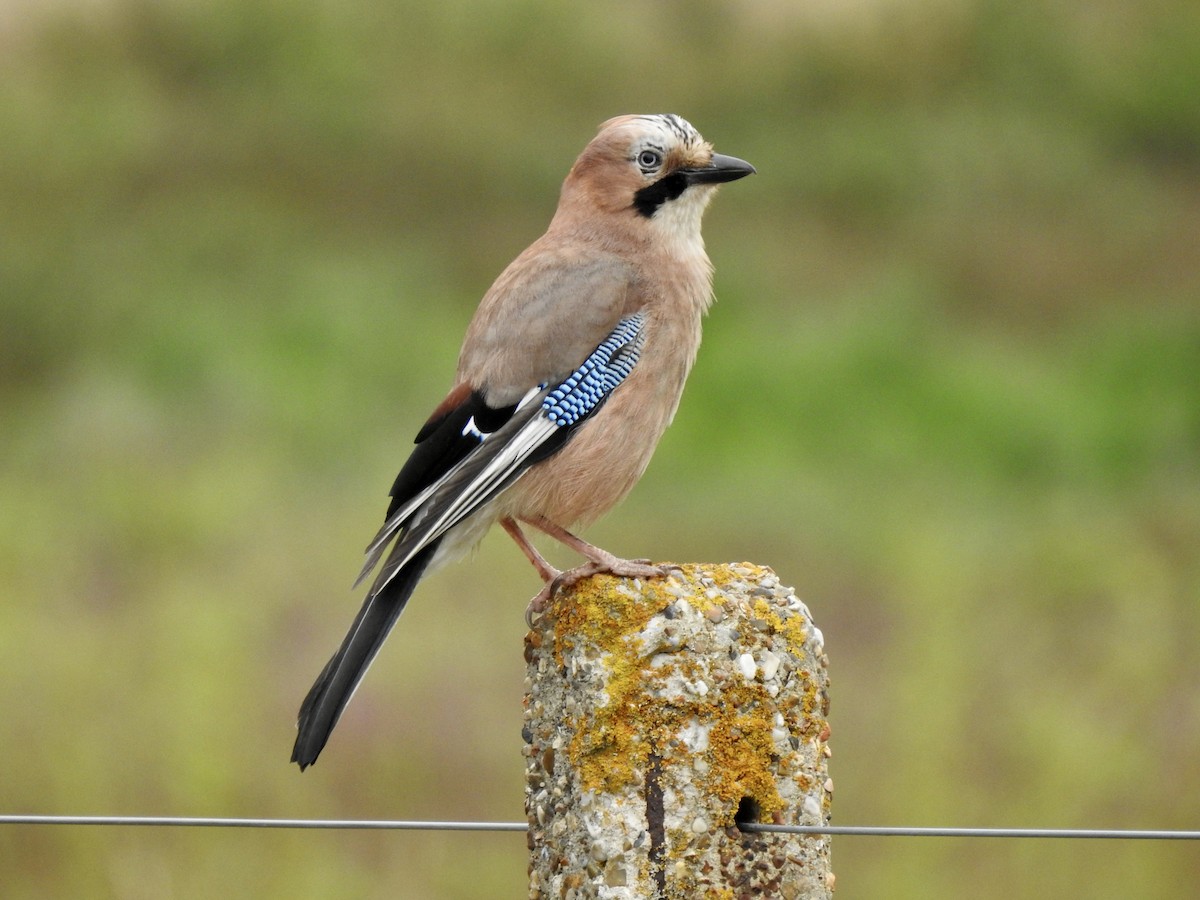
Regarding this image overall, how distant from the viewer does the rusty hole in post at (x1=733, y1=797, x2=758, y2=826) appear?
10.6 ft

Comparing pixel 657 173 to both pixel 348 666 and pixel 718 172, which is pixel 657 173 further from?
pixel 348 666

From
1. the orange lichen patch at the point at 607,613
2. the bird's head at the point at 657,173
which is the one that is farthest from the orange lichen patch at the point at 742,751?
the bird's head at the point at 657,173

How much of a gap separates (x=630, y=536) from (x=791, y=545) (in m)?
1.34

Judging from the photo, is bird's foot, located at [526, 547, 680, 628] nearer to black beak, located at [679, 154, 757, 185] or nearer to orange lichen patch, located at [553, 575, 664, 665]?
orange lichen patch, located at [553, 575, 664, 665]

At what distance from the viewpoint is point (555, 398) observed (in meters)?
4.67

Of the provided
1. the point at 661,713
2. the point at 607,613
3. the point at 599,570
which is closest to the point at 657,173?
the point at 599,570

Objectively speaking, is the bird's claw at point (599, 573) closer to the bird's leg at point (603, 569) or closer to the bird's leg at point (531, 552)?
the bird's leg at point (603, 569)

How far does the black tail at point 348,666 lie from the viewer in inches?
152

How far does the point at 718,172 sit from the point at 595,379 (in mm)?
986

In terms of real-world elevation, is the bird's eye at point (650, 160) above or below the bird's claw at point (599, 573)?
above

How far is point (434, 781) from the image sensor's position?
29.9 ft

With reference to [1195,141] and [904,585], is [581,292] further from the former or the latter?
[1195,141]

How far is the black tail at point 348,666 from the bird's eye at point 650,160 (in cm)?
164

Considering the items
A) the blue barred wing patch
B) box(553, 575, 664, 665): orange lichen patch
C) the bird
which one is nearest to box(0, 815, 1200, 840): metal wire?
box(553, 575, 664, 665): orange lichen patch
